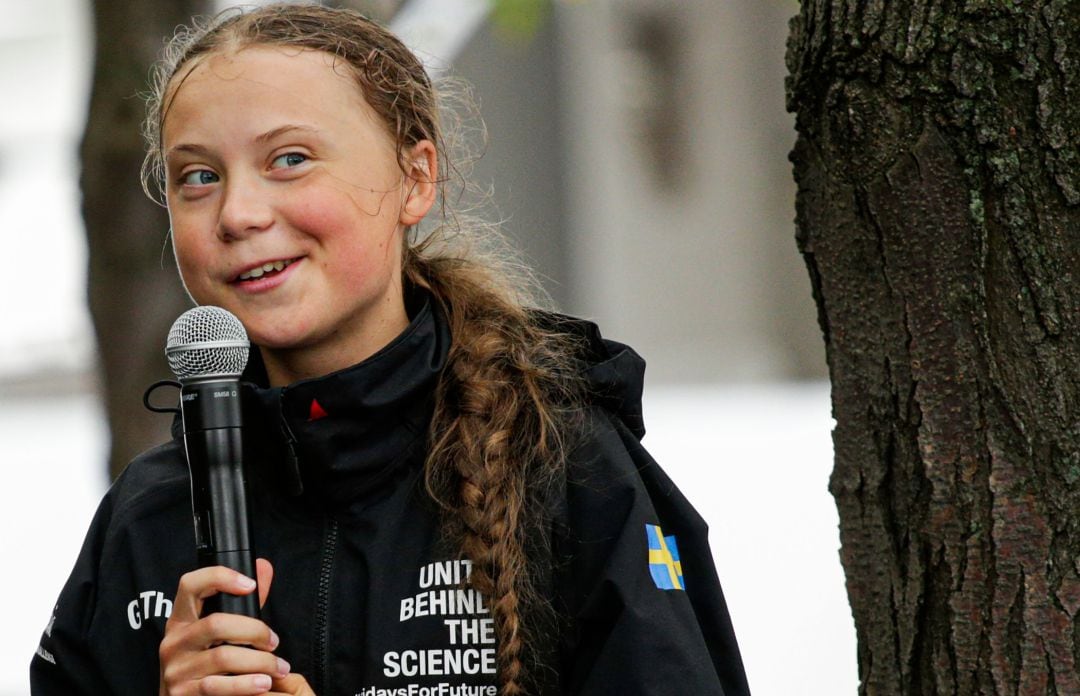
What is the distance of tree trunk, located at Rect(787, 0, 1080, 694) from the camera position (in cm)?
227

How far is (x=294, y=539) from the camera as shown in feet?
7.64

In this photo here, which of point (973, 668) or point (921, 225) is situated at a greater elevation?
point (921, 225)

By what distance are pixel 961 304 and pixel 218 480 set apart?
3.88 ft

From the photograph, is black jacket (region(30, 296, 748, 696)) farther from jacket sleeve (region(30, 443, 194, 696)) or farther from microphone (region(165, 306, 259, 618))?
microphone (region(165, 306, 259, 618))

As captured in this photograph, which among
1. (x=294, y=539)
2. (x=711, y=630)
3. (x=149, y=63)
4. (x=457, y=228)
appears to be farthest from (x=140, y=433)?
(x=711, y=630)

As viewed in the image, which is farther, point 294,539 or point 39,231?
point 39,231

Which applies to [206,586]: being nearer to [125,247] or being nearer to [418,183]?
[418,183]

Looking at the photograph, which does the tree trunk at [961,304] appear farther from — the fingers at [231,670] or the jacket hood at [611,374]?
the fingers at [231,670]

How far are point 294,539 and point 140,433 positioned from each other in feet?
7.86

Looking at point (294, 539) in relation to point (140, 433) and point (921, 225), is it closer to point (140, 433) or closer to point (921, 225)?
point (921, 225)

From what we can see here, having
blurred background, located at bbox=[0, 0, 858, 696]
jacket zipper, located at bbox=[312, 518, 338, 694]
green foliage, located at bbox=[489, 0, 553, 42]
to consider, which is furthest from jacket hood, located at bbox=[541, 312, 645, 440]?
blurred background, located at bbox=[0, 0, 858, 696]

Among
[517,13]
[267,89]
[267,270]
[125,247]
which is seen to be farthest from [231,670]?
[517,13]

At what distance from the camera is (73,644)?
2426mm

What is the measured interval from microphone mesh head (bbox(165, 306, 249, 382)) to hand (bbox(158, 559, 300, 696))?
0.89ft
